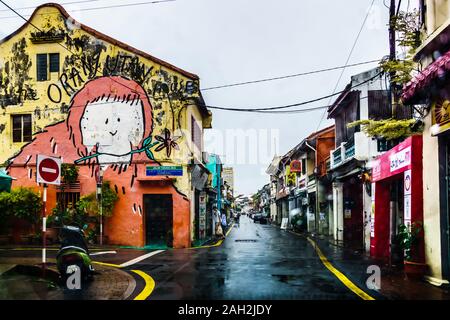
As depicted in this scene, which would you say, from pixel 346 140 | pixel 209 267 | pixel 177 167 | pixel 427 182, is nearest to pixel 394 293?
pixel 427 182

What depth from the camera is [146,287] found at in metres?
9.77

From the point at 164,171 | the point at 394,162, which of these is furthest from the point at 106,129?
the point at 394,162

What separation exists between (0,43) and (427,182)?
69.8 ft

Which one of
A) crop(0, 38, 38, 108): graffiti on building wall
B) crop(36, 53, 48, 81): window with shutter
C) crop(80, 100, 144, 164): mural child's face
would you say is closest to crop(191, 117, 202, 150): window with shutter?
crop(80, 100, 144, 164): mural child's face

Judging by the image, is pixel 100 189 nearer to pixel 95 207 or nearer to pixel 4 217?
pixel 95 207

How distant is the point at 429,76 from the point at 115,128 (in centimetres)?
1583

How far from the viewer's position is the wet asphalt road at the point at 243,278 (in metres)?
8.81

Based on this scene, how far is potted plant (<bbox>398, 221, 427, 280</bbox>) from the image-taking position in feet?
36.0

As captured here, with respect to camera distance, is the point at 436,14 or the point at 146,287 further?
the point at 436,14

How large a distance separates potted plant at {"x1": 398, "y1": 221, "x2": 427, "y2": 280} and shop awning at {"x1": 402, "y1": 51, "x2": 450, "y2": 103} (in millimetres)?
3026

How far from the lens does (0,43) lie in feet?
77.6

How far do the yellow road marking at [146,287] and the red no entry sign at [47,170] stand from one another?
3.07 m

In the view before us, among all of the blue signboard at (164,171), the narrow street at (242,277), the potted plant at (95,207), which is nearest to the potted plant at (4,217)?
the potted plant at (95,207)
